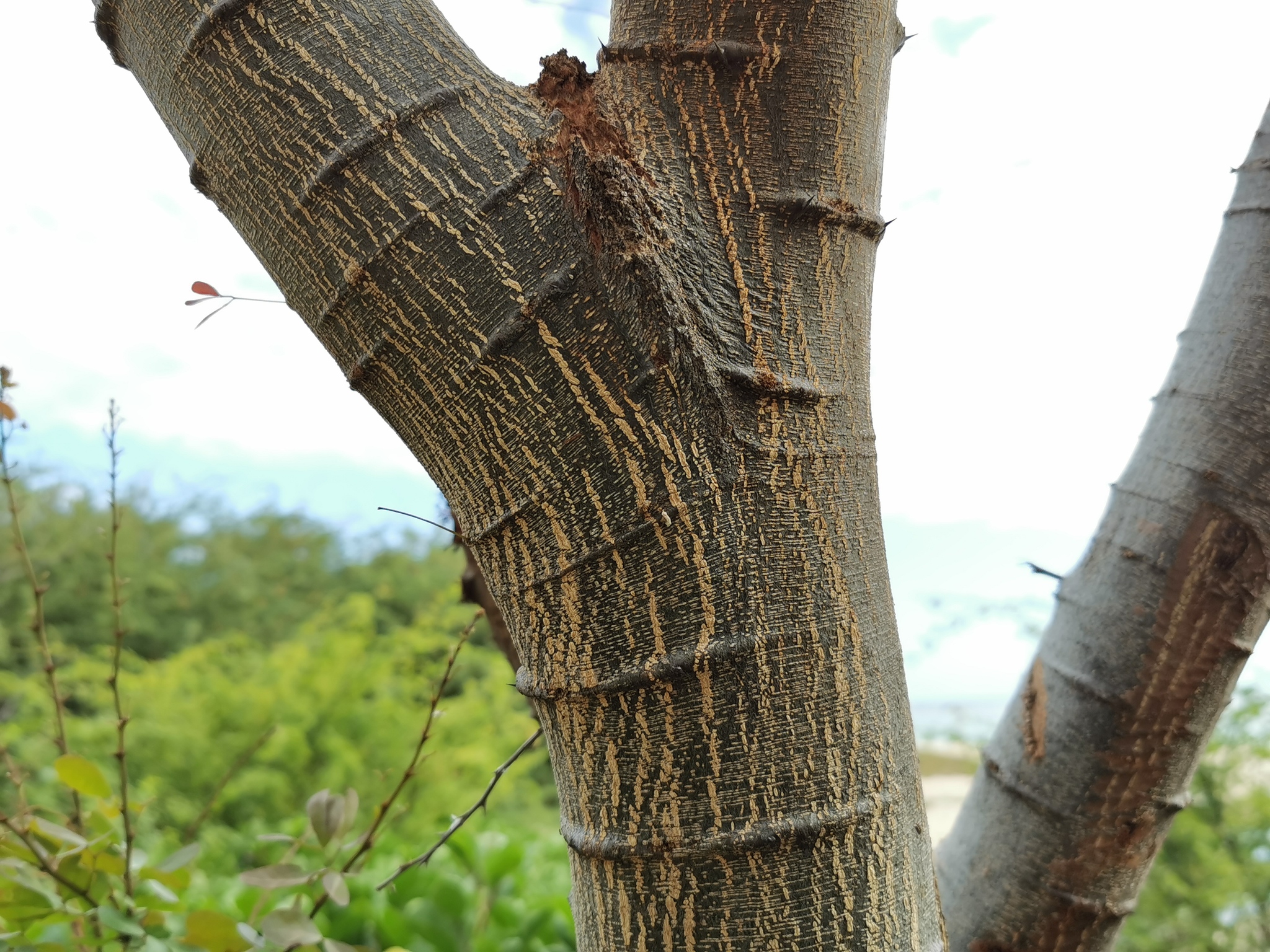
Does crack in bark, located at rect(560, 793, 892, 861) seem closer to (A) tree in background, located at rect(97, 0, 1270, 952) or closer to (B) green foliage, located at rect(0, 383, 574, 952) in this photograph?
(A) tree in background, located at rect(97, 0, 1270, 952)

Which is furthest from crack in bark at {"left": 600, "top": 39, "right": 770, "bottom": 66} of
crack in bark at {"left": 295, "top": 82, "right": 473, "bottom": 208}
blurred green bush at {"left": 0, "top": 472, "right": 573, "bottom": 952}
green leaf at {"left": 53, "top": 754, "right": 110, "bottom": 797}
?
green leaf at {"left": 53, "top": 754, "right": 110, "bottom": 797}

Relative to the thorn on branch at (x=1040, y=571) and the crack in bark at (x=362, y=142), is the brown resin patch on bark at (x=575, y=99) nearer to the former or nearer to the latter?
the crack in bark at (x=362, y=142)

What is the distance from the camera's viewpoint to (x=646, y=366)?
447 mm

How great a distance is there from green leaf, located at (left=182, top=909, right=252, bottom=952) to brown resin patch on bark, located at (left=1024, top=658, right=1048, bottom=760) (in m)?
0.68

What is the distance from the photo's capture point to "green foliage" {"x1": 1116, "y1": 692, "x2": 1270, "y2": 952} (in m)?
2.51

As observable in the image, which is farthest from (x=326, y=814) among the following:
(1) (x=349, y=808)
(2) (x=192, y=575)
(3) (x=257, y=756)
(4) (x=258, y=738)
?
(2) (x=192, y=575)

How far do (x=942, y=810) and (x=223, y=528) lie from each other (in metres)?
4.43

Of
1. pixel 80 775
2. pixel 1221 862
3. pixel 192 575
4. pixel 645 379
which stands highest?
pixel 192 575

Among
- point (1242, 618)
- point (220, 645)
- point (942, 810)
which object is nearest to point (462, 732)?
point (220, 645)

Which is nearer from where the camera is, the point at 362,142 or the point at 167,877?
the point at 362,142

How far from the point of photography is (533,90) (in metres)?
0.51

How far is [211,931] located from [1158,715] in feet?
2.57

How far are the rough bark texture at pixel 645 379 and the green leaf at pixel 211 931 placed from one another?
335 millimetres

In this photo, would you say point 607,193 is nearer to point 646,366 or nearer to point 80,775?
point 646,366
